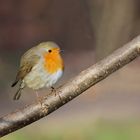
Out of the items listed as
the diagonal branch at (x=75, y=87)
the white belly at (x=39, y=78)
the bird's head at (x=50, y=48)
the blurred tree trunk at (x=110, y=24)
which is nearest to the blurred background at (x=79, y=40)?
the blurred tree trunk at (x=110, y=24)

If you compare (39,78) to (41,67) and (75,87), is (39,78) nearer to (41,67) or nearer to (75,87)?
(41,67)

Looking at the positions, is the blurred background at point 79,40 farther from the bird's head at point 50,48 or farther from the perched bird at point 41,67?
the bird's head at point 50,48

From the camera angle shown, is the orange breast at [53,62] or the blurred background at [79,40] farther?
the blurred background at [79,40]

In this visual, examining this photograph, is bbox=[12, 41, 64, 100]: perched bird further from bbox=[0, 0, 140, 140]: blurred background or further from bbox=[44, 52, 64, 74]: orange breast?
bbox=[0, 0, 140, 140]: blurred background

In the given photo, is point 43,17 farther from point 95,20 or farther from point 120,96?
point 120,96

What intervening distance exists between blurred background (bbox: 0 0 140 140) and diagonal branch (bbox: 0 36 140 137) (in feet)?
25.7

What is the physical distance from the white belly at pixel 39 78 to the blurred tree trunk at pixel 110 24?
10573mm

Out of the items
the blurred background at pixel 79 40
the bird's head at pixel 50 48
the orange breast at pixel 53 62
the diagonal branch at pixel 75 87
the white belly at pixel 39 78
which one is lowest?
the blurred background at pixel 79 40

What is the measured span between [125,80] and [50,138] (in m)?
4.83

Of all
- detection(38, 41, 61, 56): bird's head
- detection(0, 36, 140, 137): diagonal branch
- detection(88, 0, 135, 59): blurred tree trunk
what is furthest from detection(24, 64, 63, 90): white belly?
detection(88, 0, 135, 59): blurred tree trunk

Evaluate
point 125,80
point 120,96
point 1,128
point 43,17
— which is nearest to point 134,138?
point 120,96

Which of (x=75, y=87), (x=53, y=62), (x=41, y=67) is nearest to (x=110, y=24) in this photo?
(x=41, y=67)

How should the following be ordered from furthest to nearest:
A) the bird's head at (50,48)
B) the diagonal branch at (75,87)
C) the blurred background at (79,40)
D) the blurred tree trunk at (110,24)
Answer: the blurred tree trunk at (110,24) < the blurred background at (79,40) < the bird's head at (50,48) < the diagonal branch at (75,87)

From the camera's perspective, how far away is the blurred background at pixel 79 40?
39.9 ft
